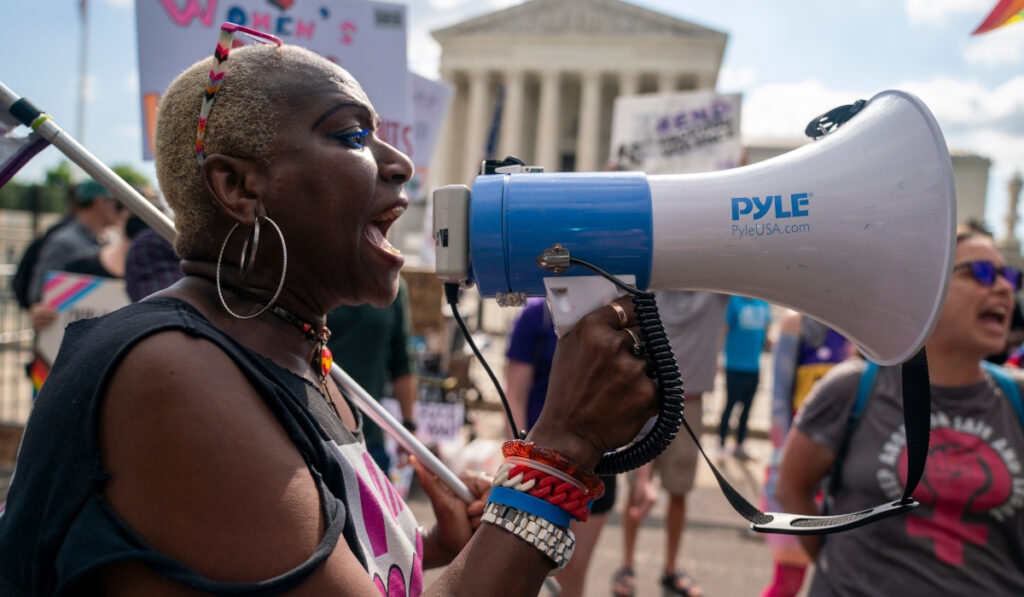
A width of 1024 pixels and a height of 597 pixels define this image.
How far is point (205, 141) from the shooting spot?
43.2 inches

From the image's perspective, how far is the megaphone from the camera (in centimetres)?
112

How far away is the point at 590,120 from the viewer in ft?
133

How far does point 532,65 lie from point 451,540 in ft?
137

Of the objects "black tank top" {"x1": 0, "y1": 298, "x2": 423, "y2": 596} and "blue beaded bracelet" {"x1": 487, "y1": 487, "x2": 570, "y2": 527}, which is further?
"blue beaded bracelet" {"x1": 487, "y1": 487, "x2": 570, "y2": 527}

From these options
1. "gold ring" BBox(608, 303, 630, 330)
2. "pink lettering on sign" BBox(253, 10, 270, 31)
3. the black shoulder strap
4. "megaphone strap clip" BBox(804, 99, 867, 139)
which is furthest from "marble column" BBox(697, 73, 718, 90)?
"gold ring" BBox(608, 303, 630, 330)

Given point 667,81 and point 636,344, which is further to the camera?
point 667,81

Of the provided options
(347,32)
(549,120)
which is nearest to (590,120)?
(549,120)

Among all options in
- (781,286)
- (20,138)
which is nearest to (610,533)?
(781,286)

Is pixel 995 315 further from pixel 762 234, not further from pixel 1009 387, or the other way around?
pixel 762 234

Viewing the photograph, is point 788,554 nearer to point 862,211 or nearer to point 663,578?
point 663,578

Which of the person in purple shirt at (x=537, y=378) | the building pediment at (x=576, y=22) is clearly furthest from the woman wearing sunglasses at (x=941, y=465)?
the building pediment at (x=576, y=22)

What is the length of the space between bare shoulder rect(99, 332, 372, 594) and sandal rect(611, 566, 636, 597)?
3404 millimetres

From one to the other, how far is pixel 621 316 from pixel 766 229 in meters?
0.30

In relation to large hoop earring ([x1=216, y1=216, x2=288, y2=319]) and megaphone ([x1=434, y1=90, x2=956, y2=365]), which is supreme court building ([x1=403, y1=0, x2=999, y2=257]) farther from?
large hoop earring ([x1=216, y1=216, x2=288, y2=319])
